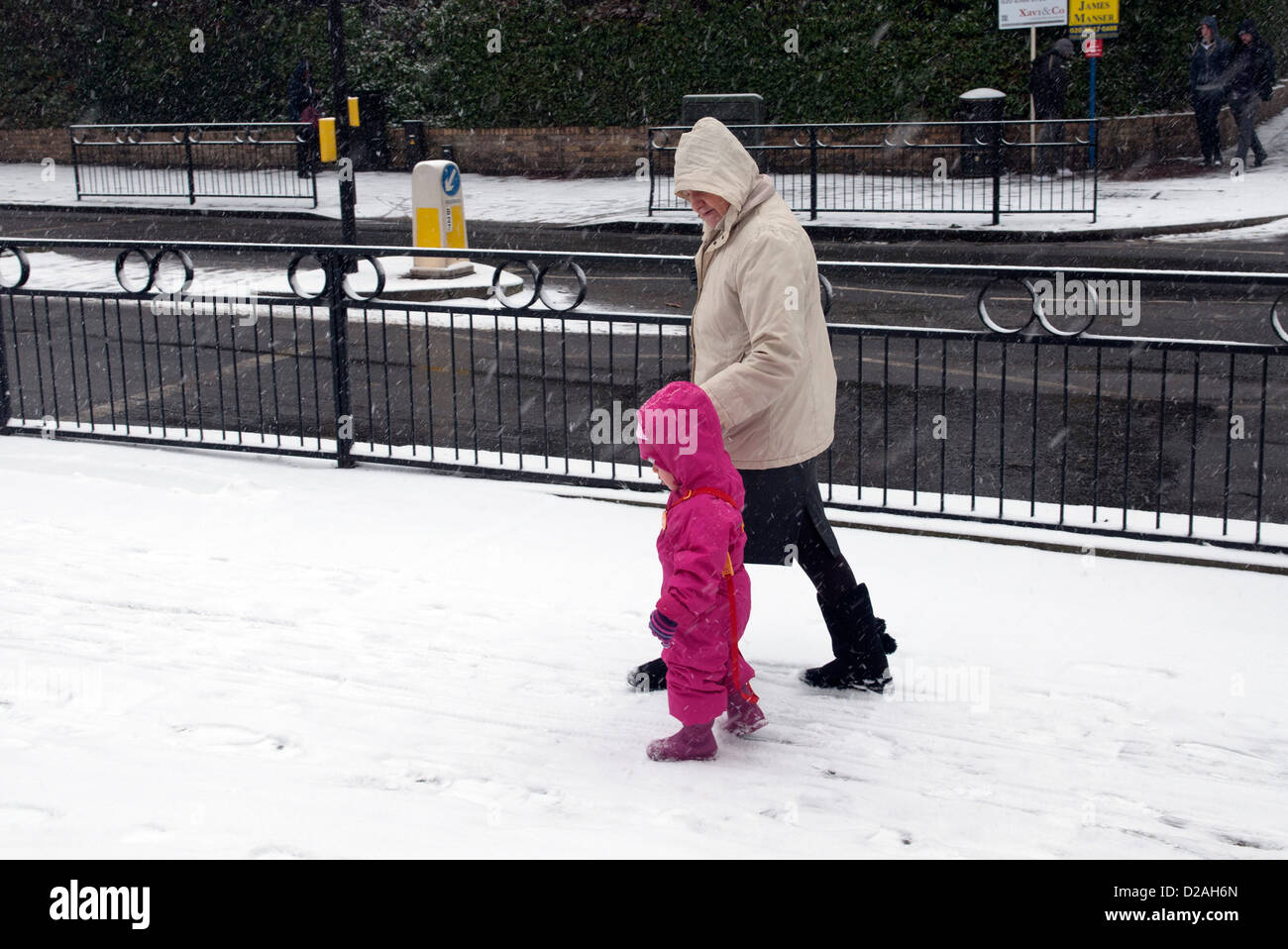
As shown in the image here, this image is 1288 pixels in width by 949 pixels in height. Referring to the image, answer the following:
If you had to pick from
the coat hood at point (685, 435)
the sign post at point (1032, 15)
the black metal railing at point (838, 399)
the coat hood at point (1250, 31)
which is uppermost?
the sign post at point (1032, 15)

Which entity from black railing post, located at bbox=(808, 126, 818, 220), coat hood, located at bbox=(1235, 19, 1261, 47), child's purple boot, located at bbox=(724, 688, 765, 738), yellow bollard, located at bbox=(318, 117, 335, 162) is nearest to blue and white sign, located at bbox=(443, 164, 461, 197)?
yellow bollard, located at bbox=(318, 117, 335, 162)

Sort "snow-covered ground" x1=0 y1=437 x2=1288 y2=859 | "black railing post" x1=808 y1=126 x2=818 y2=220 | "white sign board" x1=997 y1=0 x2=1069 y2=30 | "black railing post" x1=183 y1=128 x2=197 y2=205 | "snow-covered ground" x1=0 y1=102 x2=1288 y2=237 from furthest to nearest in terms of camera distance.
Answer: "black railing post" x1=183 y1=128 x2=197 y2=205 < "white sign board" x1=997 y1=0 x2=1069 y2=30 < "black railing post" x1=808 y1=126 x2=818 y2=220 < "snow-covered ground" x1=0 y1=102 x2=1288 y2=237 < "snow-covered ground" x1=0 y1=437 x2=1288 y2=859

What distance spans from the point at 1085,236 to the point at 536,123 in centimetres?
1136

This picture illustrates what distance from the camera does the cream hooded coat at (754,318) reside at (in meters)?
4.07

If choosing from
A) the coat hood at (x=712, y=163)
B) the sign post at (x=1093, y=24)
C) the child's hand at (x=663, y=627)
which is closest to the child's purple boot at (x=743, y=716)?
the child's hand at (x=663, y=627)

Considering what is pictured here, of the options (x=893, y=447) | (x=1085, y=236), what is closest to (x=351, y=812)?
(x=893, y=447)

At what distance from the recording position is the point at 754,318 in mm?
4113

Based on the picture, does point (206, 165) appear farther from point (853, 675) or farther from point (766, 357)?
point (766, 357)

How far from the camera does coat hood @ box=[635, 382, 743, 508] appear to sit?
3.92m

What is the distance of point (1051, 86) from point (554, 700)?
18.2m

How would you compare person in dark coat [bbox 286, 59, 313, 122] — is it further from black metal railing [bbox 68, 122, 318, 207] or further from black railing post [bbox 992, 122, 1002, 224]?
black railing post [bbox 992, 122, 1002, 224]

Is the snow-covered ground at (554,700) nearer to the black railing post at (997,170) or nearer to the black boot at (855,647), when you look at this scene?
the black boot at (855,647)

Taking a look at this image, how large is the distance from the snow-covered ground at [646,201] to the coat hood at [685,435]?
13.9 m

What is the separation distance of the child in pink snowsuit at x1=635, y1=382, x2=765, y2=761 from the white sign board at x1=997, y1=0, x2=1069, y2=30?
18.4 metres
